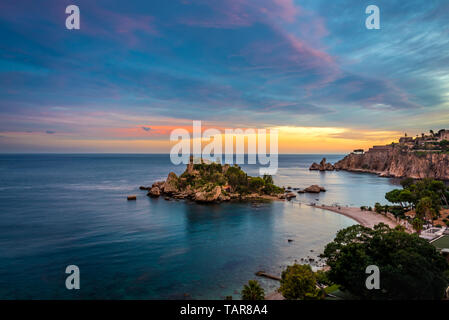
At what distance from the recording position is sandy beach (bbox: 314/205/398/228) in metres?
64.1

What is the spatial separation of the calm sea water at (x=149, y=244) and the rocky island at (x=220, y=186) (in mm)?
9822

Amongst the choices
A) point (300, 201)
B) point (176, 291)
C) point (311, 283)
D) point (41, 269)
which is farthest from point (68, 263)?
point (300, 201)

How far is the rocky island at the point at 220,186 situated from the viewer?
106188mm

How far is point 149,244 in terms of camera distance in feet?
180

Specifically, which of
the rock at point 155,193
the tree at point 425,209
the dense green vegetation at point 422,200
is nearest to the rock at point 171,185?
the rock at point 155,193

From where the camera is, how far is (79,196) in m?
108

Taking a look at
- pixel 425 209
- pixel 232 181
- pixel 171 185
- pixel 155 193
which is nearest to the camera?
pixel 425 209

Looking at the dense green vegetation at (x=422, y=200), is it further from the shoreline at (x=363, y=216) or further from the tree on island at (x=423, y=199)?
the shoreline at (x=363, y=216)

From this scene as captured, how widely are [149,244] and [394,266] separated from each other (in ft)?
142

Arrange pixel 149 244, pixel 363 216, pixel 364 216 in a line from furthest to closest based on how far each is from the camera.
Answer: pixel 363 216, pixel 364 216, pixel 149 244

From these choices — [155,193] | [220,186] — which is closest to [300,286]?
[220,186]

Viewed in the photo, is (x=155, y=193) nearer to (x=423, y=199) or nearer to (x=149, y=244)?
(x=149, y=244)

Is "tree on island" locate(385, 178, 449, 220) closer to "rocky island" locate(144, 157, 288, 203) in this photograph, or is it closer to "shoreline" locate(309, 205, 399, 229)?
"shoreline" locate(309, 205, 399, 229)
